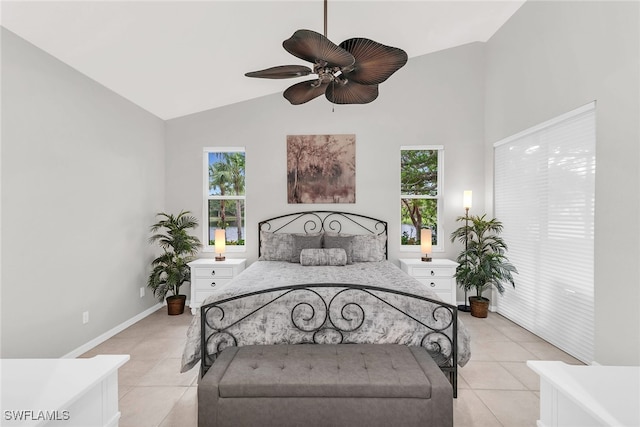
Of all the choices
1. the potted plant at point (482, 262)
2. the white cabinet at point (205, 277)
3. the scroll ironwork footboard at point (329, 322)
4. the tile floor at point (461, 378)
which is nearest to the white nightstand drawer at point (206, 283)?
the white cabinet at point (205, 277)

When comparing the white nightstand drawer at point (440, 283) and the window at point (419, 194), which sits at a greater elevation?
the window at point (419, 194)

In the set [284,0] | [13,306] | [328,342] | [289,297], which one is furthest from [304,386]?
[284,0]

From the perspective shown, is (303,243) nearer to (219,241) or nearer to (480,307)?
(219,241)

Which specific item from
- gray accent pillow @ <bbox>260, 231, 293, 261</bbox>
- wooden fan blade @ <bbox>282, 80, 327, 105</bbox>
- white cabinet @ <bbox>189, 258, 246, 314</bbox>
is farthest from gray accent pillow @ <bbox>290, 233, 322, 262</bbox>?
wooden fan blade @ <bbox>282, 80, 327, 105</bbox>

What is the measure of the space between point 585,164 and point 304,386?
282 cm

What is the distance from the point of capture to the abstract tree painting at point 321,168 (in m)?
4.38

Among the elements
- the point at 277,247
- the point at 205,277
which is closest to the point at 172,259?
the point at 205,277

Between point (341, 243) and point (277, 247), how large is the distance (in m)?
0.77

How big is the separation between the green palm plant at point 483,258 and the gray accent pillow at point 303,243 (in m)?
1.72

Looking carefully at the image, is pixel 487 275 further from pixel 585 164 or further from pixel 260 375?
pixel 260 375

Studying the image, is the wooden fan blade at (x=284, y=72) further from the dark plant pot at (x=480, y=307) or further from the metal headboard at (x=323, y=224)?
the dark plant pot at (x=480, y=307)

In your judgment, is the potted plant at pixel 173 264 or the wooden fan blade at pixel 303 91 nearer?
the wooden fan blade at pixel 303 91

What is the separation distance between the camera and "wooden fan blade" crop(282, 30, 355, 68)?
1.60 m

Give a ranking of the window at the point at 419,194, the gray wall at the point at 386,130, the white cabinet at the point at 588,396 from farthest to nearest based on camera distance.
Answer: the window at the point at 419,194
the gray wall at the point at 386,130
the white cabinet at the point at 588,396
